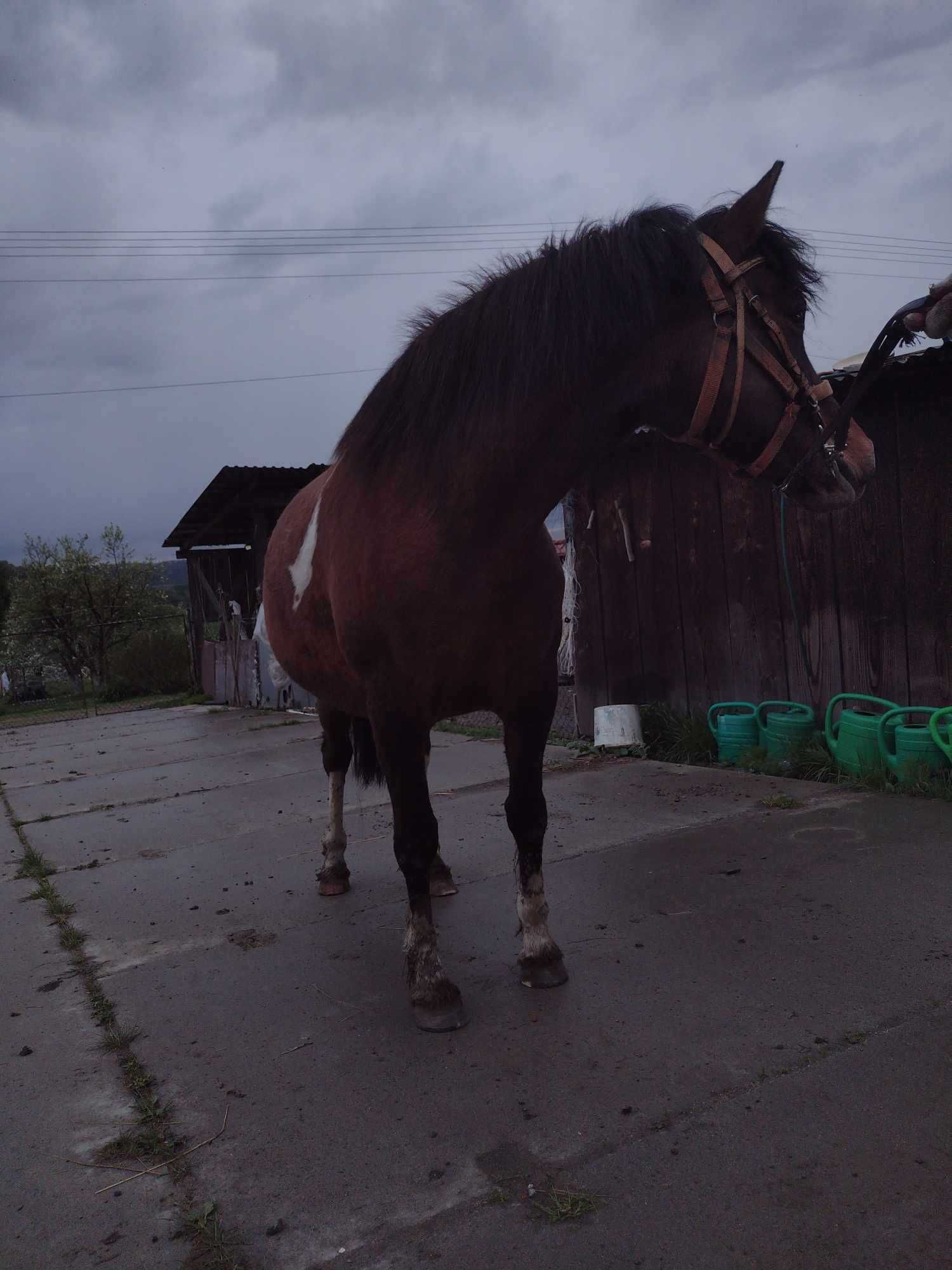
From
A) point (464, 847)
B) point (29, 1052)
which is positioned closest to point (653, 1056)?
point (29, 1052)

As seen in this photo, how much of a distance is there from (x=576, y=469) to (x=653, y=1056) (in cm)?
152

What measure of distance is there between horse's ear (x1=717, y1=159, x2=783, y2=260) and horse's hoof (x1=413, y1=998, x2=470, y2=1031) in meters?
2.16

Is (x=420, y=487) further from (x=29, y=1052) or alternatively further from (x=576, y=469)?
(x=29, y=1052)

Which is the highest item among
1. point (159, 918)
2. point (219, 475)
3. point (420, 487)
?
point (219, 475)

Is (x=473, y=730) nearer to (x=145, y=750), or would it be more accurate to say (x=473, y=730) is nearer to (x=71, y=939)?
(x=145, y=750)

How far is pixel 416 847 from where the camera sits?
252cm

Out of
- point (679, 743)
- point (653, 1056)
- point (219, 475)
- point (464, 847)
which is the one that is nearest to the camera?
point (653, 1056)

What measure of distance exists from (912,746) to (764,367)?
2876 millimetres

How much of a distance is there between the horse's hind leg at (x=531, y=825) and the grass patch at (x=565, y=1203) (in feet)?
2.95

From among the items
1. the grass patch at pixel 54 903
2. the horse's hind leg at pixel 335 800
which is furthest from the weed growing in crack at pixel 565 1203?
the grass patch at pixel 54 903

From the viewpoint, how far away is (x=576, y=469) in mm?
2336

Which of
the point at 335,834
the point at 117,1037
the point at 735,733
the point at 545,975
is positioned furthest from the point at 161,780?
the point at 545,975

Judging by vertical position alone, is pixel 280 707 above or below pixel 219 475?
below

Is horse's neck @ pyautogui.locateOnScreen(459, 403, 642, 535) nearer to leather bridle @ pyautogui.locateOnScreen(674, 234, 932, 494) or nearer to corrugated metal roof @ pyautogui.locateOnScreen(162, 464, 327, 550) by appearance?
leather bridle @ pyautogui.locateOnScreen(674, 234, 932, 494)
